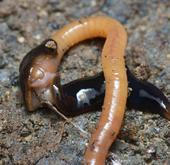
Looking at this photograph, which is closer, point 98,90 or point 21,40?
point 98,90

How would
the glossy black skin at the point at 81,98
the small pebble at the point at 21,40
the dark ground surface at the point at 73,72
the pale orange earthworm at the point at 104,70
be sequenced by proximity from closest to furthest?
1. the pale orange earthworm at the point at 104,70
2. the dark ground surface at the point at 73,72
3. the glossy black skin at the point at 81,98
4. the small pebble at the point at 21,40

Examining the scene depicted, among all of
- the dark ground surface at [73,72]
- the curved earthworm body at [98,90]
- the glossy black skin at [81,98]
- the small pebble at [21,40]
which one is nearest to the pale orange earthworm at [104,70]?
the curved earthworm body at [98,90]

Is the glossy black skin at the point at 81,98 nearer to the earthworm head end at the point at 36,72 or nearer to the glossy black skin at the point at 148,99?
the earthworm head end at the point at 36,72

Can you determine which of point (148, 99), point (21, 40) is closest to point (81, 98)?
point (148, 99)

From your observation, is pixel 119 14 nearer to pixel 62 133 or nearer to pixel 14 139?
pixel 62 133

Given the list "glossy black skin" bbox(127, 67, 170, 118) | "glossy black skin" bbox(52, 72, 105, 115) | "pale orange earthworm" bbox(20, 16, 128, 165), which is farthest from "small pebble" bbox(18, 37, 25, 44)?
"glossy black skin" bbox(127, 67, 170, 118)

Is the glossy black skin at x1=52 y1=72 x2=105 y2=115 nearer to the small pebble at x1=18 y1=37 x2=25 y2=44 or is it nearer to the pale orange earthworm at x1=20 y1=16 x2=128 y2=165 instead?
the pale orange earthworm at x1=20 y1=16 x2=128 y2=165

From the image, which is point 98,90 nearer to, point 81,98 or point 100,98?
point 100,98

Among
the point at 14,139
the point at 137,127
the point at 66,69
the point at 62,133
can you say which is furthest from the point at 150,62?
the point at 14,139
